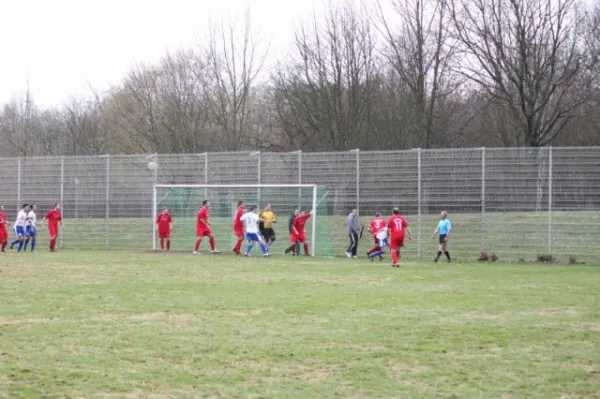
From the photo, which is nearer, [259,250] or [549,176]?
[549,176]

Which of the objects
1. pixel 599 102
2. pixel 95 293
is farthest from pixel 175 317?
pixel 599 102

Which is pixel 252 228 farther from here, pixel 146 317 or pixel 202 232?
pixel 146 317

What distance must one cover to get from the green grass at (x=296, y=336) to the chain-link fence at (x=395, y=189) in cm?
721

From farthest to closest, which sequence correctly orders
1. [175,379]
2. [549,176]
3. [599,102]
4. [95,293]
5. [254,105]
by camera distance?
[254,105], [599,102], [549,176], [95,293], [175,379]

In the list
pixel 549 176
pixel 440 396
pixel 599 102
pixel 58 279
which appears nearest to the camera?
pixel 440 396

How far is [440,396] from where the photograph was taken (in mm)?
7250

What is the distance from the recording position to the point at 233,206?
30.5 m

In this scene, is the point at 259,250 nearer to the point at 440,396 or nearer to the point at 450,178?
the point at 450,178

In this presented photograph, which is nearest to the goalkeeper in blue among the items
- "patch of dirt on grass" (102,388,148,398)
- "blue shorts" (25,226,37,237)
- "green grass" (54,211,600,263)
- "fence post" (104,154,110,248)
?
"green grass" (54,211,600,263)

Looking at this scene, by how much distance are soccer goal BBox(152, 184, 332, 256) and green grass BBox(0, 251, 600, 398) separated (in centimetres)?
1002

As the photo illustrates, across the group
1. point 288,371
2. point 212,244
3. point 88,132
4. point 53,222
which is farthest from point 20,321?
point 88,132

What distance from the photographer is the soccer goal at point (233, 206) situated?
2888 centimetres

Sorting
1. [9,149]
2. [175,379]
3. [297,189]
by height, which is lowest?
[175,379]

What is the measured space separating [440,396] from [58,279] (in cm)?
1247
